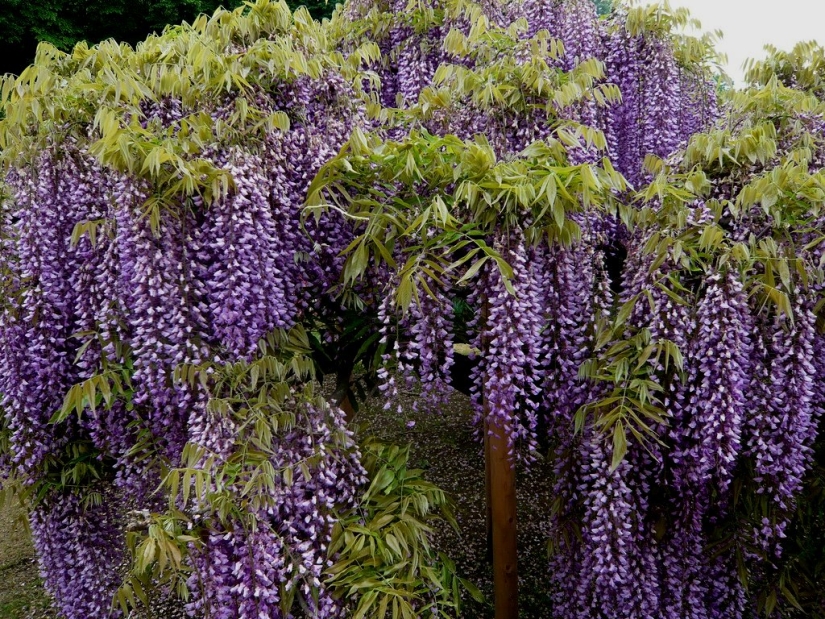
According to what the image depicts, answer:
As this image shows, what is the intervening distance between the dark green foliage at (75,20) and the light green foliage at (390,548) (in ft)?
31.4

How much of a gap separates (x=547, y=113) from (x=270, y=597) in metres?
2.83

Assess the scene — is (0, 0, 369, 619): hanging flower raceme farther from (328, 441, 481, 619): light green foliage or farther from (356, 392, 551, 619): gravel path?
(356, 392, 551, 619): gravel path

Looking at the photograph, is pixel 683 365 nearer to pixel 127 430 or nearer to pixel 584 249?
pixel 584 249

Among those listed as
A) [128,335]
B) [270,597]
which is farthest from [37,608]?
[270,597]

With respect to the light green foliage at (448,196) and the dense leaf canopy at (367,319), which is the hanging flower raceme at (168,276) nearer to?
the dense leaf canopy at (367,319)

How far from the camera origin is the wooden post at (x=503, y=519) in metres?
3.32

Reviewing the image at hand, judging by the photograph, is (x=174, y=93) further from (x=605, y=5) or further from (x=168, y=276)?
(x=605, y=5)

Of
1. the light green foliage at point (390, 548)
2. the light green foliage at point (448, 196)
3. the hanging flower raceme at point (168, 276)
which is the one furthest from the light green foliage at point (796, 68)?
the light green foliage at point (390, 548)

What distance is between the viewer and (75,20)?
10734 mm

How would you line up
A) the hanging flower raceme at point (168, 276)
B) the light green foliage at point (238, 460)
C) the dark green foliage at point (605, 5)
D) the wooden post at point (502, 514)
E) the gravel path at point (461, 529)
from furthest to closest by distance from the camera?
the dark green foliage at point (605, 5)
the gravel path at point (461, 529)
the wooden post at point (502, 514)
the hanging flower raceme at point (168, 276)
the light green foliage at point (238, 460)

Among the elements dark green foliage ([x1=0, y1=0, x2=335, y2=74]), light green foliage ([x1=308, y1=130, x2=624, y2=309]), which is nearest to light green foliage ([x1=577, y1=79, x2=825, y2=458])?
light green foliage ([x1=308, y1=130, x2=624, y2=309])

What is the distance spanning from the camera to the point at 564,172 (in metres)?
2.69

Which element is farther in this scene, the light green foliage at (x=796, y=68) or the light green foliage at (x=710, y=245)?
the light green foliage at (x=796, y=68)

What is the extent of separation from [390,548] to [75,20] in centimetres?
1176
